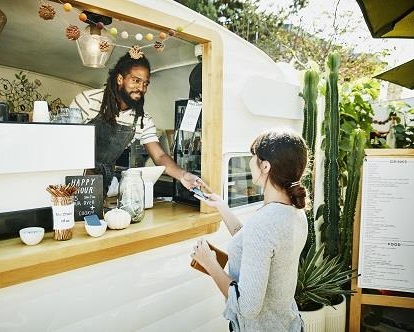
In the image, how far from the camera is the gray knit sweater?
4.92 ft

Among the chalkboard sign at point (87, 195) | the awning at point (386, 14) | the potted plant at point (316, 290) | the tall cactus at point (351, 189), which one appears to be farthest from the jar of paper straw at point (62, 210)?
the tall cactus at point (351, 189)

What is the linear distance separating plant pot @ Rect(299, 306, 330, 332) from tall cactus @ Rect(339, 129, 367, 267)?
2.52 feet

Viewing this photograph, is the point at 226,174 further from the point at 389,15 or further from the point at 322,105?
the point at 322,105

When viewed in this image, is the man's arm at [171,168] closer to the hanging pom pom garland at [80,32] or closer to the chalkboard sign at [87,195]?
the chalkboard sign at [87,195]

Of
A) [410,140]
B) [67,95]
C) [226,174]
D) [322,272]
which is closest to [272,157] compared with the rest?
[226,174]

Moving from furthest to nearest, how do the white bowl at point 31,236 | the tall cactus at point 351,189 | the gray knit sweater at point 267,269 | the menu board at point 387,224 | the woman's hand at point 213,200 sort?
the tall cactus at point 351,189, the menu board at point 387,224, the woman's hand at point 213,200, the white bowl at point 31,236, the gray knit sweater at point 267,269

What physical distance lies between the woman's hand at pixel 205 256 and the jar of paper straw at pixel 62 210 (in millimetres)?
665

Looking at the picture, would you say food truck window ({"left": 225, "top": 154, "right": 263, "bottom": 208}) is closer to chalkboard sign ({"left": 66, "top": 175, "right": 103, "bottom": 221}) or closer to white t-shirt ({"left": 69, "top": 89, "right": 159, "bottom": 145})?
white t-shirt ({"left": 69, "top": 89, "right": 159, "bottom": 145})

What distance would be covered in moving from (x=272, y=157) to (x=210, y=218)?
98 cm

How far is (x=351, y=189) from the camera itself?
11.5 ft

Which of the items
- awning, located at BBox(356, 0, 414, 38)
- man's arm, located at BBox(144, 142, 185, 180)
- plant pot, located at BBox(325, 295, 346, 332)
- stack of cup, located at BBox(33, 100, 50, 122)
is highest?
awning, located at BBox(356, 0, 414, 38)

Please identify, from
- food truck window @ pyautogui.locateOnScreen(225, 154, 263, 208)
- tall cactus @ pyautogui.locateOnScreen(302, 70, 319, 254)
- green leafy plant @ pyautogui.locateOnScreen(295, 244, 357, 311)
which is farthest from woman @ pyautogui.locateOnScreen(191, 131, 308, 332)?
tall cactus @ pyautogui.locateOnScreen(302, 70, 319, 254)

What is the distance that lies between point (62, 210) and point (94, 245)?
239 millimetres

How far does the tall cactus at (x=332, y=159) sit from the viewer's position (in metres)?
3.52
